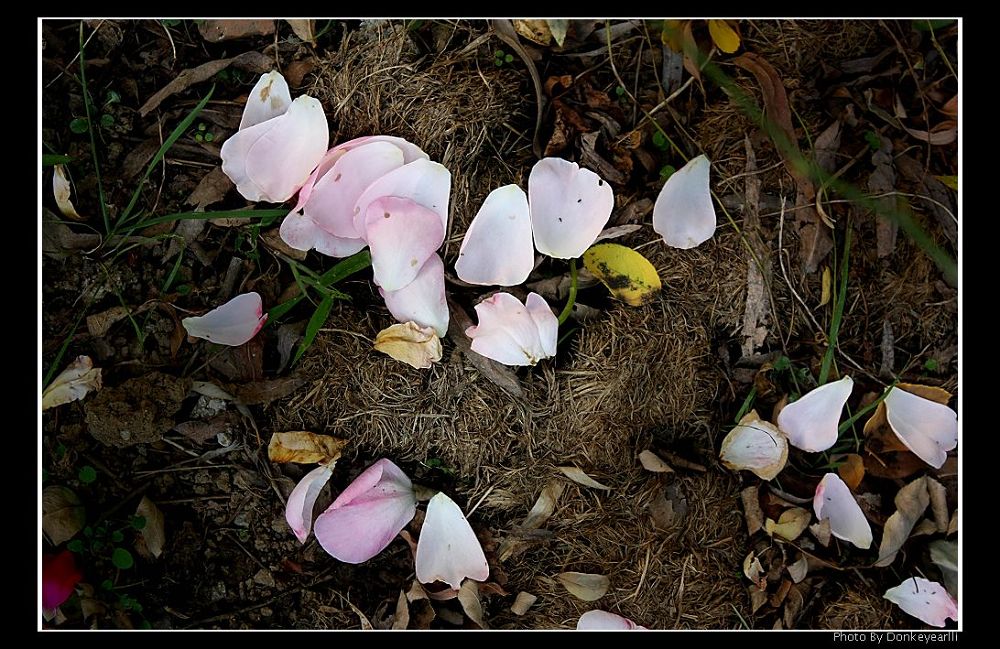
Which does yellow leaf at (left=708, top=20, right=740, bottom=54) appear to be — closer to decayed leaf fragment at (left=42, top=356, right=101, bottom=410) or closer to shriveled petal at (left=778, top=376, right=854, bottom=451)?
shriveled petal at (left=778, top=376, right=854, bottom=451)

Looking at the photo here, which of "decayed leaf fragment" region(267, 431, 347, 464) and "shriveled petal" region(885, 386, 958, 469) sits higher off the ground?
"decayed leaf fragment" region(267, 431, 347, 464)

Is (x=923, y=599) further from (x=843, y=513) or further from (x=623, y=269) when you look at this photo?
(x=623, y=269)

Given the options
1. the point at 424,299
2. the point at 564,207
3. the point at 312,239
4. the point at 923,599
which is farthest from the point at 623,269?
the point at 923,599

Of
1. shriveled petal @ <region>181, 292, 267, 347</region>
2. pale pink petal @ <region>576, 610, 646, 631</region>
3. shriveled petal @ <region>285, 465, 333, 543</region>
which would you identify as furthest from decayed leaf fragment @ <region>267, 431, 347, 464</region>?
pale pink petal @ <region>576, 610, 646, 631</region>

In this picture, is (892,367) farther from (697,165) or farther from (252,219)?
(252,219)

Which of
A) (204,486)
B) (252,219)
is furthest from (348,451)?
(252,219)
